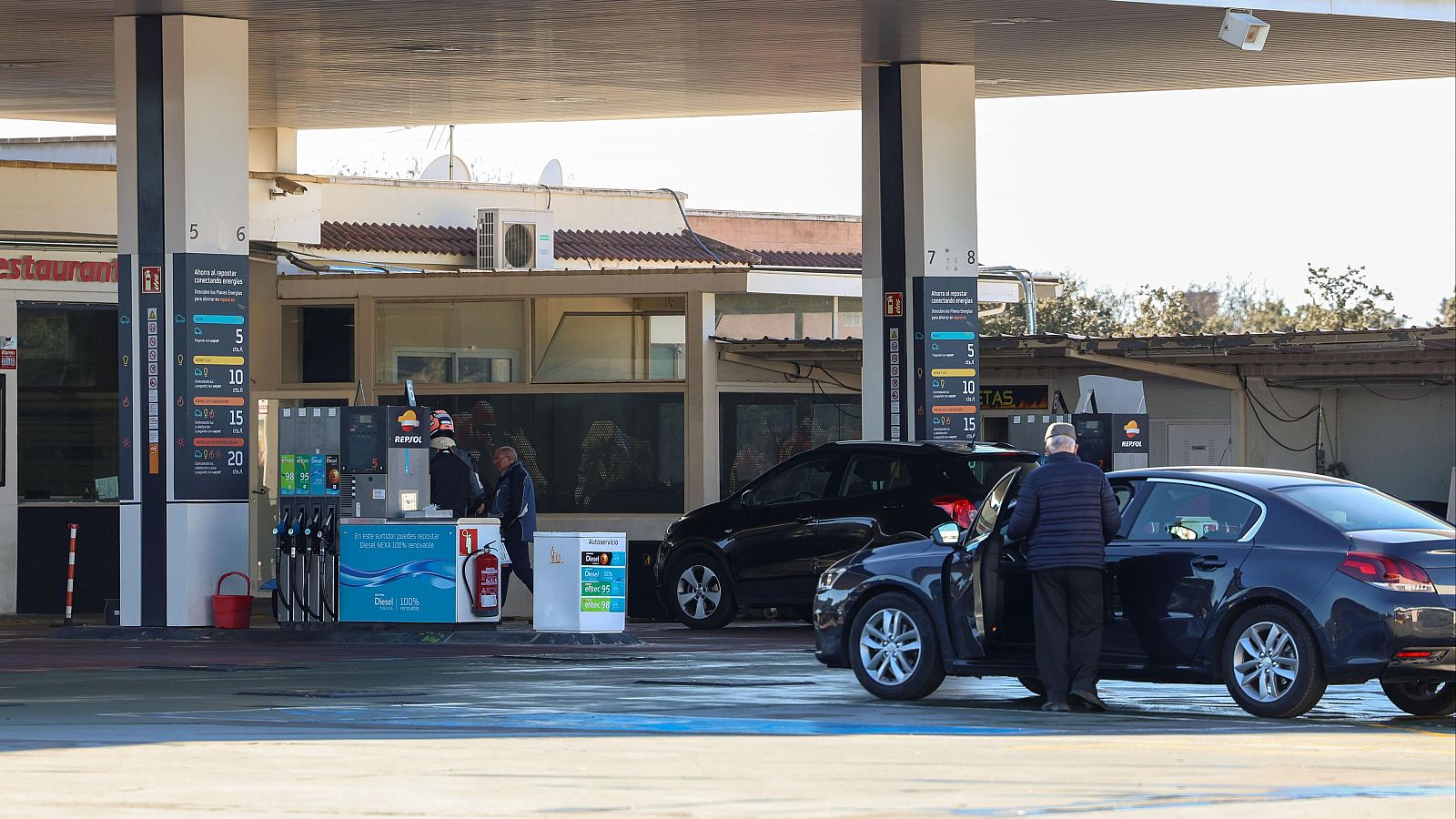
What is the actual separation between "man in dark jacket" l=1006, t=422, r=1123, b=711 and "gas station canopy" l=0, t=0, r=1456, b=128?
718 centimetres

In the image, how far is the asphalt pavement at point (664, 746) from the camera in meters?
8.27

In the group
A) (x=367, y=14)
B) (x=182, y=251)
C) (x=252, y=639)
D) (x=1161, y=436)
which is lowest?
(x=252, y=639)

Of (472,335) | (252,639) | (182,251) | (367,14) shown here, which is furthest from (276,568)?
(472,335)

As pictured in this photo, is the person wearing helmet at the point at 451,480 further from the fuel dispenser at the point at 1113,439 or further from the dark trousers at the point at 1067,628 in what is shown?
the dark trousers at the point at 1067,628

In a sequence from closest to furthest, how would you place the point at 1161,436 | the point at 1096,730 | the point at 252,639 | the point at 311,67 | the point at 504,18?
the point at 1096,730
the point at 252,639
the point at 504,18
the point at 311,67
the point at 1161,436

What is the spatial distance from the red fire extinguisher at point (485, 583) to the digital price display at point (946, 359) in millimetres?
4891

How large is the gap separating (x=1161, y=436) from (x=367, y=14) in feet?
33.3

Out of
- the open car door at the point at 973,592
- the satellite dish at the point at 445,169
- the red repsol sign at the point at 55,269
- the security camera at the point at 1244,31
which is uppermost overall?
the satellite dish at the point at 445,169

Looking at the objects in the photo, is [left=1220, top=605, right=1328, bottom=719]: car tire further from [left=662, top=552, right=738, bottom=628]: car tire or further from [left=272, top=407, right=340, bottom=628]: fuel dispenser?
[left=272, top=407, right=340, bottom=628]: fuel dispenser

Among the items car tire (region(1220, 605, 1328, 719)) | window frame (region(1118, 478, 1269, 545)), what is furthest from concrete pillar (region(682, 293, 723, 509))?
car tire (region(1220, 605, 1328, 719))

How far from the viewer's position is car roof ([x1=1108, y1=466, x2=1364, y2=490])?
11.7 m

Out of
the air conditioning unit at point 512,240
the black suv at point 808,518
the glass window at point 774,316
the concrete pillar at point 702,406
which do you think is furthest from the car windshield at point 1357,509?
the air conditioning unit at point 512,240

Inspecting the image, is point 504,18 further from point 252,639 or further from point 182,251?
point 252,639

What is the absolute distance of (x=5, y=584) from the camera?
2205cm
